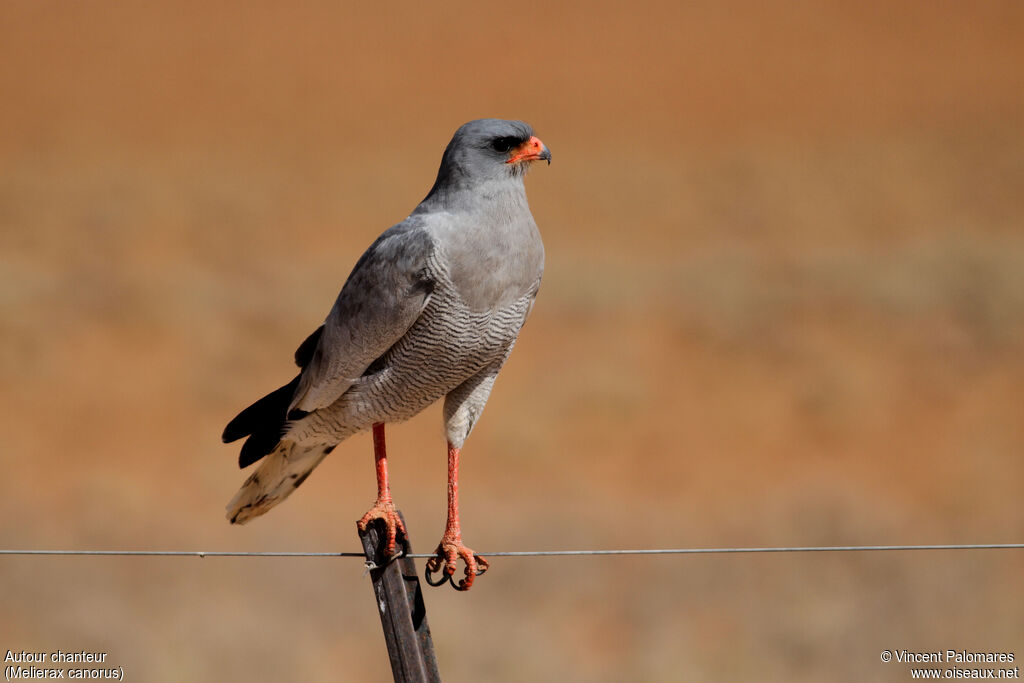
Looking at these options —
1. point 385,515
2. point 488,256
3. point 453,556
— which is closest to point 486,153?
point 488,256

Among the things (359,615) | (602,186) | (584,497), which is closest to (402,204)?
(602,186)

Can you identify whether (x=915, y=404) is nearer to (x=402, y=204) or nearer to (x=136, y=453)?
(x=402, y=204)

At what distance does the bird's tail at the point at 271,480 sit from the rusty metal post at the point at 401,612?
826 mm

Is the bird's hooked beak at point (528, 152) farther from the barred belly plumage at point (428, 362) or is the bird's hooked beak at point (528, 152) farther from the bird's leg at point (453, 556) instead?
the bird's leg at point (453, 556)

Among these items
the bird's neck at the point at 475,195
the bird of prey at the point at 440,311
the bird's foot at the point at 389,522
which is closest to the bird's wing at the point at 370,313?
the bird of prey at the point at 440,311

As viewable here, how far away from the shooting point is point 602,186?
19.1 m

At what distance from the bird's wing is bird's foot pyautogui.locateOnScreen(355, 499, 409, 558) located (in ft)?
1.68

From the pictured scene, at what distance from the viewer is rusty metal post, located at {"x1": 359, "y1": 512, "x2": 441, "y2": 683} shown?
403 cm

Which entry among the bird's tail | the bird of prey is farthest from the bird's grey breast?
the bird's tail

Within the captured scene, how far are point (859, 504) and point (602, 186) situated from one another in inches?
315

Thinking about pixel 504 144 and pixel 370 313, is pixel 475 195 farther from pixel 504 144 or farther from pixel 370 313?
pixel 370 313

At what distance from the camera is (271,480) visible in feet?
16.1

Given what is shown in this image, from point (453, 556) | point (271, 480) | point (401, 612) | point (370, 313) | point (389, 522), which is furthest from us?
point (271, 480)

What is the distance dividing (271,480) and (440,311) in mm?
1107
